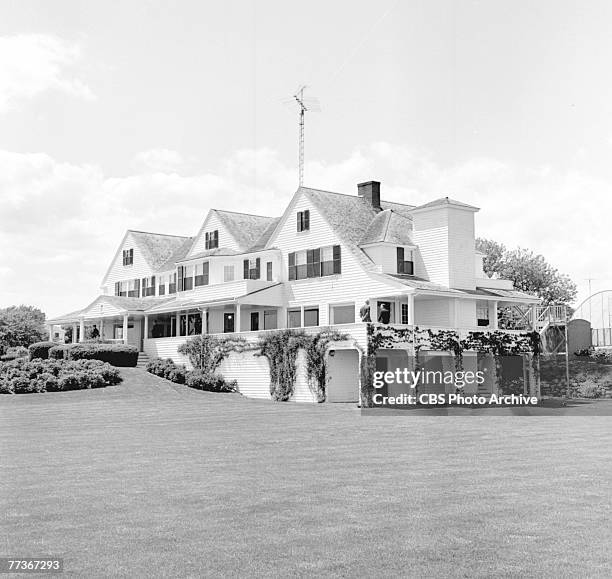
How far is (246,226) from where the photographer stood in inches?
2191

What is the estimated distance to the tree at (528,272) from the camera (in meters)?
82.0

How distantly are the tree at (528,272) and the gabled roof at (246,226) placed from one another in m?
31.8

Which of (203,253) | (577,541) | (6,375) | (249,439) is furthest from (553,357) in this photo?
(577,541)

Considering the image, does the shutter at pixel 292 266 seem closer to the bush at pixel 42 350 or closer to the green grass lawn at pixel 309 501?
the bush at pixel 42 350

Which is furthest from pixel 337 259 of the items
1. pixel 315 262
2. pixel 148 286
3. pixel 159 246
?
pixel 159 246

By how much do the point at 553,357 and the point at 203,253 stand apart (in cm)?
2429

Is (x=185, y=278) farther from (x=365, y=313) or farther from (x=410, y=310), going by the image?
(x=410, y=310)

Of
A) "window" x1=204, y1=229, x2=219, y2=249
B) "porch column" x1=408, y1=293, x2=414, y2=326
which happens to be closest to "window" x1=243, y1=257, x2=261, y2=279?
"window" x1=204, y1=229, x2=219, y2=249

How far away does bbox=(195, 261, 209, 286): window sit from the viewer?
54.4m

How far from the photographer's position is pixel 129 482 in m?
12.9

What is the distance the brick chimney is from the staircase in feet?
Result: 55.2

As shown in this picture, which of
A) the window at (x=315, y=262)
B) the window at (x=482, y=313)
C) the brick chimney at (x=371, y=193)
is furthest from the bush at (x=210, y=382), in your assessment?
the brick chimney at (x=371, y=193)

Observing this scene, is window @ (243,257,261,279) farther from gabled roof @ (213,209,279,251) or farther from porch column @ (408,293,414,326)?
porch column @ (408,293,414,326)

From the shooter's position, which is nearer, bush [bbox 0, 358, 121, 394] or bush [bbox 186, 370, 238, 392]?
bush [bbox 0, 358, 121, 394]
